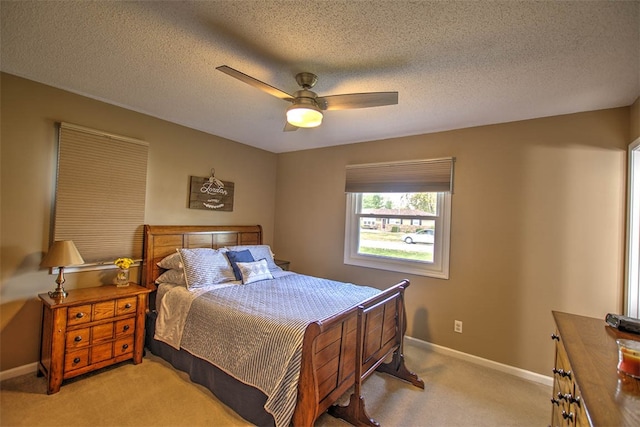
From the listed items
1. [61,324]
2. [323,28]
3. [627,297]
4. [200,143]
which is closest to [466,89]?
[323,28]

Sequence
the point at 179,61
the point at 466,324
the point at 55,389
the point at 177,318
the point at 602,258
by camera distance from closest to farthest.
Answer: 1. the point at 179,61
2. the point at 55,389
3. the point at 602,258
4. the point at 177,318
5. the point at 466,324

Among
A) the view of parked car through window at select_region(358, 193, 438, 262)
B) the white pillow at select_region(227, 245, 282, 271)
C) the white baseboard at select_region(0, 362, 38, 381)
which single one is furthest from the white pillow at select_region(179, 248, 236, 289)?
the view of parked car through window at select_region(358, 193, 438, 262)

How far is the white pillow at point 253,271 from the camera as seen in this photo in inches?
118

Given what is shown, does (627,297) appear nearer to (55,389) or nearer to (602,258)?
(602,258)

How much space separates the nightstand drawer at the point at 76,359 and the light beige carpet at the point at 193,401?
143mm

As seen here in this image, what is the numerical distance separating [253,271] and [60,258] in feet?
5.16

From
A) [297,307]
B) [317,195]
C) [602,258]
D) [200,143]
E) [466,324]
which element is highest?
[200,143]

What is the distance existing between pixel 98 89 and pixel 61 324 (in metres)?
1.91

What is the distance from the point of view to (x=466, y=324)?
297cm

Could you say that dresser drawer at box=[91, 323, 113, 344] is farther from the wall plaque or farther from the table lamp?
the wall plaque

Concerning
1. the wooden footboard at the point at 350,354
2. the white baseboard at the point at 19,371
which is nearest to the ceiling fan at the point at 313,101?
the wooden footboard at the point at 350,354

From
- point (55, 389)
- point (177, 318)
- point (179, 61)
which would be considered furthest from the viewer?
point (177, 318)

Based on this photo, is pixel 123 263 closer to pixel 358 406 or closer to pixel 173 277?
pixel 173 277

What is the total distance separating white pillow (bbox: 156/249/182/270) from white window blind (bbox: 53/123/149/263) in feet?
0.80
